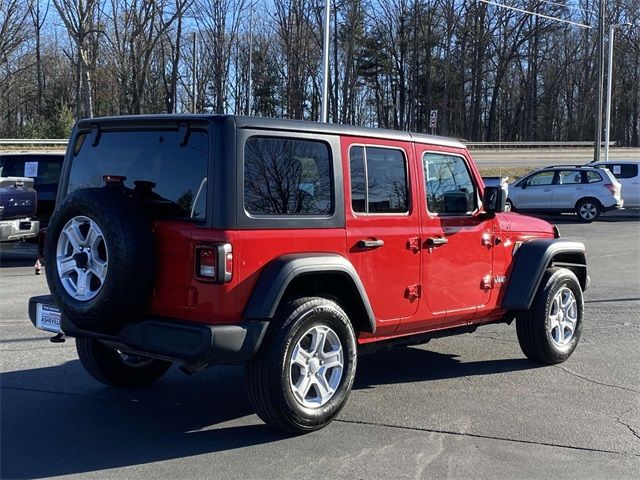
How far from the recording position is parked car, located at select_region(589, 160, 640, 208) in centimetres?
2470

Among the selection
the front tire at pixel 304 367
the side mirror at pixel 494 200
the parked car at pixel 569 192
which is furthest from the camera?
the parked car at pixel 569 192

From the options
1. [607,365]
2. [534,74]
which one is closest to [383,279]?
[607,365]

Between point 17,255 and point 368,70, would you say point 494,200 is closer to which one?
point 17,255

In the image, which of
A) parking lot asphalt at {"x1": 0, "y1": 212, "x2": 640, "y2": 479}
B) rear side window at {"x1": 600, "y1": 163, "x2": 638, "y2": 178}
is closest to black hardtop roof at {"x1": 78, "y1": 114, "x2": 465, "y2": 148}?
parking lot asphalt at {"x1": 0, "y1": 212, "x2": 640, "y2": 479}

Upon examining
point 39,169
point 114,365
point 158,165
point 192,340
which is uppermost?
point 39,169

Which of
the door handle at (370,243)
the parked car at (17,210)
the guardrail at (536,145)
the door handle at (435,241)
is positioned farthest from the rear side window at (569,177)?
the guardrail at (536,145)

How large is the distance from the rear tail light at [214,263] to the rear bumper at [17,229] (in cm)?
890

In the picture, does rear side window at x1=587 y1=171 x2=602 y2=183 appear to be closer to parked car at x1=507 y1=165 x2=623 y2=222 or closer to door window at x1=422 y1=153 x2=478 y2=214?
parked car at x1=507 y1=165 x2=623 y2=222

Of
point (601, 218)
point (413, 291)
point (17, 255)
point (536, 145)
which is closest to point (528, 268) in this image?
point (413, 291)

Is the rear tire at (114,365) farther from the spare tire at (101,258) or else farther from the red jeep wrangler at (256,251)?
the spare tire at (101,258)

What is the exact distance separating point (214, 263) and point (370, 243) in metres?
1.26

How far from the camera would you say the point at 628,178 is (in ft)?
81.6

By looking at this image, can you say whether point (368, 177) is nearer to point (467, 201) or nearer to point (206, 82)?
point (467, 201)

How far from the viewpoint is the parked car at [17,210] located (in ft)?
40.0
